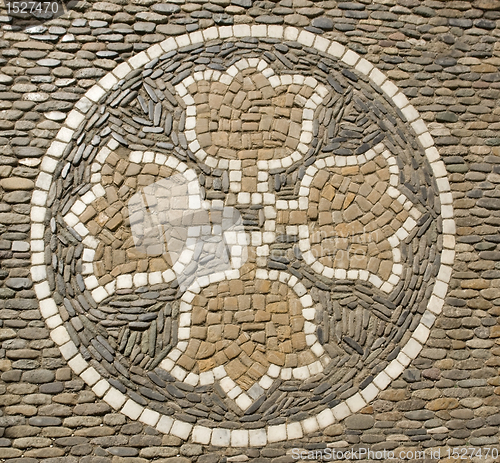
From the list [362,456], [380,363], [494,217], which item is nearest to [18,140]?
[380,363]

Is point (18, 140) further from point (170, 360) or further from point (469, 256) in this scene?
point (469, 256)

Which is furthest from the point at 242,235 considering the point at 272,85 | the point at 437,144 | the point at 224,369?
the point at 437,144

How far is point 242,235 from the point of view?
5.48 metres

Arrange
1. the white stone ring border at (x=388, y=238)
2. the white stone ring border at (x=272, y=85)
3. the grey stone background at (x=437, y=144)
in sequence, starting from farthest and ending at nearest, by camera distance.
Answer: the white stone ring border at (x=272, y=85), the white stone ring border at (x=388, y=238), the grey stone background at (x=437, y=144)

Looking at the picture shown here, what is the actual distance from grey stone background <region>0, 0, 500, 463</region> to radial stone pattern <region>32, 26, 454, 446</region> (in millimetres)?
170

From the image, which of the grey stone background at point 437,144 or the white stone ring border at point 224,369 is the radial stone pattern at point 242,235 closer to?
the white stone ring border at point 224,369

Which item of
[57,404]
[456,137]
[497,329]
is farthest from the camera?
[456,137]

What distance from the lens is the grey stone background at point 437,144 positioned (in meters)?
4.97

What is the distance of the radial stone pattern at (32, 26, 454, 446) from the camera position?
510cm

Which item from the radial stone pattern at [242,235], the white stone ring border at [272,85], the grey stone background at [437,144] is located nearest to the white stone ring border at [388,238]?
the radial stone pattern at [242,235]

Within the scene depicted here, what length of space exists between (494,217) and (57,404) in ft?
17.6

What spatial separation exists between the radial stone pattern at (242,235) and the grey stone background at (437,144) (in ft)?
0.56

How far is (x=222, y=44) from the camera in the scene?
5910 millimetres

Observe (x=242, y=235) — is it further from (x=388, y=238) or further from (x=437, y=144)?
(x=437, y=144)
